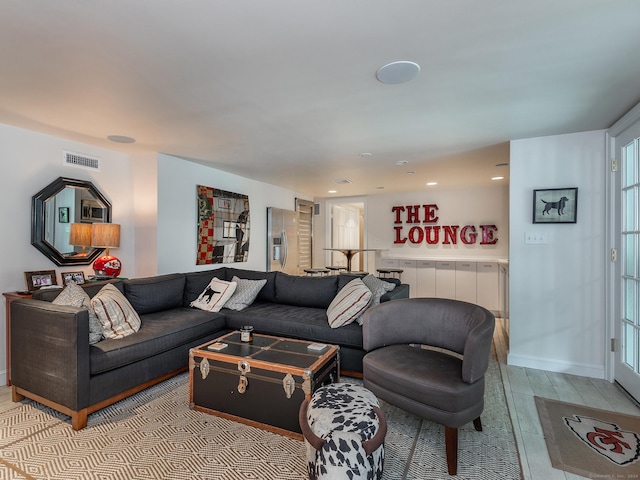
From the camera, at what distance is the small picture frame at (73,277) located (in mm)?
3207

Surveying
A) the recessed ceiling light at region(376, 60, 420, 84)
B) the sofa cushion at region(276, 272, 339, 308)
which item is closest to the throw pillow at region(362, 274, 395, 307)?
the sofa cushion at region(276, 272, 339, 308)

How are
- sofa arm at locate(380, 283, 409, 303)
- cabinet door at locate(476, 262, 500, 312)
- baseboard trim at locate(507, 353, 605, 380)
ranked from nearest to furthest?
baseboard trim at locate(507, 353, 605, 380) < sofa arm at locate(380, 283, 409, 303) < cabinet door at locate(476, 262, 500, 312)

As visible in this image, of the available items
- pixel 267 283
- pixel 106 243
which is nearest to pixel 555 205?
pixel 267 283

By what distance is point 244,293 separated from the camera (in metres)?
3.62

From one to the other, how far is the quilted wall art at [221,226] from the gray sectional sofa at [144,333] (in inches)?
22.8

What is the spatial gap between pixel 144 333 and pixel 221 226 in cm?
224

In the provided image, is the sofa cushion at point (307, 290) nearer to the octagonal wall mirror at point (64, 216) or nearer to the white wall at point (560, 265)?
the white wall at point (560, 265)

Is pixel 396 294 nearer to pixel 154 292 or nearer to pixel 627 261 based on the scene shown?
pixel 627 261

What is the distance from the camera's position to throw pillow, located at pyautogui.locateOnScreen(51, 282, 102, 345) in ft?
7.81

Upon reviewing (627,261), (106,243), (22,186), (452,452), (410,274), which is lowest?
(452,452)

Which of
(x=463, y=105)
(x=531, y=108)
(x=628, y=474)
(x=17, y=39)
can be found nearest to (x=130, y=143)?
(x=17, y=39)

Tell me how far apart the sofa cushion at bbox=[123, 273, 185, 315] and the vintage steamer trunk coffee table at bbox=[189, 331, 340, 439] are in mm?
1173

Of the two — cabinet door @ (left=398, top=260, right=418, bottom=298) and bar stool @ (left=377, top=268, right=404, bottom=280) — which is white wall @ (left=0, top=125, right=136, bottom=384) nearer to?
bar stool @ (left=377, top=268, right=404, bottom=280)

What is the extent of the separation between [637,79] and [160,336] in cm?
381
